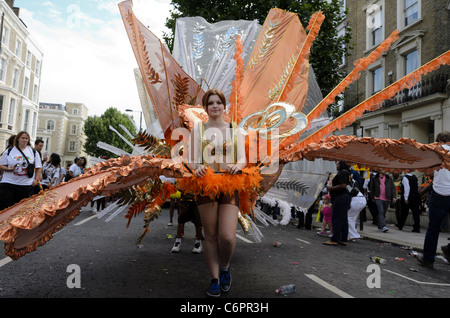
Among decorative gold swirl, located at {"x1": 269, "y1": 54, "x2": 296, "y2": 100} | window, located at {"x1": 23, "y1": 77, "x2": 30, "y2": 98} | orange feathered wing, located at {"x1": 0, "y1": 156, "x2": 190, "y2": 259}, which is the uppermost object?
window, located at {"x1": 23, "y1": 77, "x2": 30, "y2": 98}

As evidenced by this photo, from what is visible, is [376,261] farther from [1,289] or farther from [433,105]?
[433,105]

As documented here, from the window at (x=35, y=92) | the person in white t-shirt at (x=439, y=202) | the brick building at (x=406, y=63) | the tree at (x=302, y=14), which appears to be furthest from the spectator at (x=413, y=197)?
the window at (x=35, y=92)

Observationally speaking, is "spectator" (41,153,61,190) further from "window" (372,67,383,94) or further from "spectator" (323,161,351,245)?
"window" (372,67,383,94)

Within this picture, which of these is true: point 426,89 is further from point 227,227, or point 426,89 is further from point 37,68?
point 37,68

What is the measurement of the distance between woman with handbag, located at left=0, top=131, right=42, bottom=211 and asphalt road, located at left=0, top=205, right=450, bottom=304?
87cm

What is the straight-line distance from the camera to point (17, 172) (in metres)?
4.89

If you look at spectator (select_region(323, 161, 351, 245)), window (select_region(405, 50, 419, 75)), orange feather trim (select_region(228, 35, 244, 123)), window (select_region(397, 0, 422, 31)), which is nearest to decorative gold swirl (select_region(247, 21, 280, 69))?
orange feather trim (select_region(228, 35, 244, 123))

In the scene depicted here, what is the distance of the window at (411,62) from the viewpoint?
1648 centimetres

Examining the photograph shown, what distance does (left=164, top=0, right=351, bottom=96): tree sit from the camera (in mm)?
10297

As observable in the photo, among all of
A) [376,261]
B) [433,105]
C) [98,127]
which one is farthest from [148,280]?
[98,127]

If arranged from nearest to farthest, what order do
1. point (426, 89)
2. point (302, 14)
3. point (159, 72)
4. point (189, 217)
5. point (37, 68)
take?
point (159, 72)
point (189, 217)
point (302, 14)
point (426, 89)
point (37, 68)

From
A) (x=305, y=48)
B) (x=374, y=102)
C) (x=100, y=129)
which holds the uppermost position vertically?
(x=100, y=129)

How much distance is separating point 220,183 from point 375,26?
19671 mm

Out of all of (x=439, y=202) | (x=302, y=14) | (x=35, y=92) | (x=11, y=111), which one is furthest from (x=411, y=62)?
(x=35, y=92)
